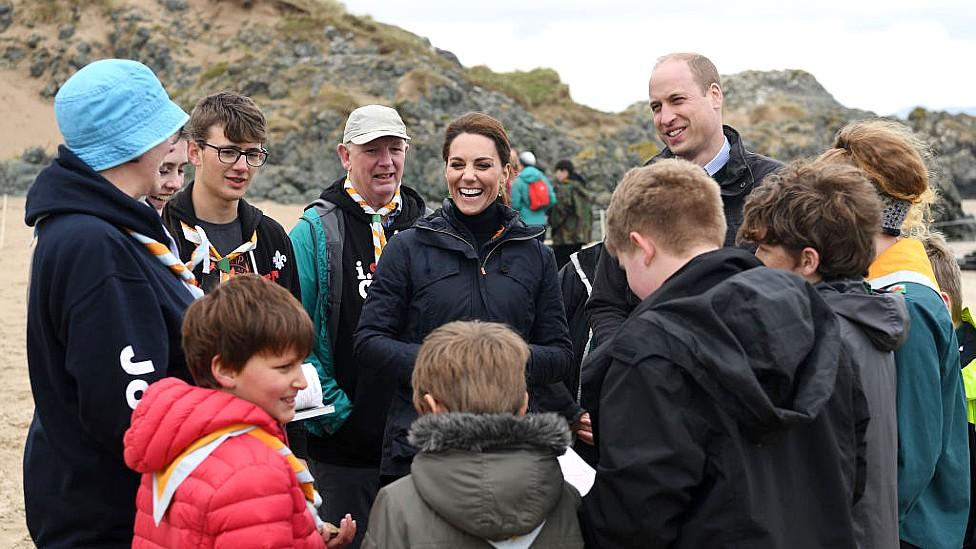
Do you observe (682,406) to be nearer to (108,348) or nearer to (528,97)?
(108,348)

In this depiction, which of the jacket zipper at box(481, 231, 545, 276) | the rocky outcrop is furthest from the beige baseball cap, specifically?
the rocky outcrop

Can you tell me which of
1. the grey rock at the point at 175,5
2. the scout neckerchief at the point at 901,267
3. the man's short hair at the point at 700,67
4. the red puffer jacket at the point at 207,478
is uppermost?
the grey rock at the point at 175,5

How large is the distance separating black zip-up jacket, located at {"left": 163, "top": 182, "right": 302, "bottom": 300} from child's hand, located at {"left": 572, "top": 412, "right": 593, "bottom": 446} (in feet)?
3.94

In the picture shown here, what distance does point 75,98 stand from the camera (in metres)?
2.54

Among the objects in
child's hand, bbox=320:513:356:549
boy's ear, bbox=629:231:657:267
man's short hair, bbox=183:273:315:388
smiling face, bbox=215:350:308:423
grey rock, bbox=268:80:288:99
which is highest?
grey rock, bbox=268:80:288:99

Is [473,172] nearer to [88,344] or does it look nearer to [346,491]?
[346,491]

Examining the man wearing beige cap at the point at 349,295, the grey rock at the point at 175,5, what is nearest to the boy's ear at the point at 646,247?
the man wearing beige cap at the point at 349,295

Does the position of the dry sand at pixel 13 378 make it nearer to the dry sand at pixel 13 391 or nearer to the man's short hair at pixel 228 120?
the dry sand at pixel 13 391

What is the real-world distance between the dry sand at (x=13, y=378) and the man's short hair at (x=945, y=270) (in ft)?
15.4

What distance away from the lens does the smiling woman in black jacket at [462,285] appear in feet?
10.7

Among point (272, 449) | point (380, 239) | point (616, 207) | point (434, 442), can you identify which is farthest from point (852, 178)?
point (380, 239)

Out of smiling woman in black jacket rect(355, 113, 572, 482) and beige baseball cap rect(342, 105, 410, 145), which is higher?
beige baseball cap rect(342, 105, 410, 145)

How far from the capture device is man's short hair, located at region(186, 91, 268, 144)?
379 centimetres

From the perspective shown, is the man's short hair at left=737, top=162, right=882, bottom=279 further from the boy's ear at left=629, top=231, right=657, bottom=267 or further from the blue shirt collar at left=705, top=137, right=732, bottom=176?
the blue shirt collar at left=705, top=137, right=732, bottom=176
